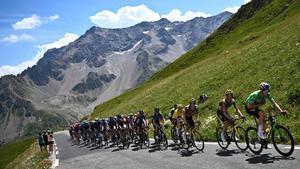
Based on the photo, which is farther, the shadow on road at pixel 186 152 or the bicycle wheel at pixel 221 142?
the shadow on road at pixel 186 152

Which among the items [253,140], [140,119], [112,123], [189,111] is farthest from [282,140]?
[112,123]

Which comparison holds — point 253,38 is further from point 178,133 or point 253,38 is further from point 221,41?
point 178,133

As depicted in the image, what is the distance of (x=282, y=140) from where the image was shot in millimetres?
16797

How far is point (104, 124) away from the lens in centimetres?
4006

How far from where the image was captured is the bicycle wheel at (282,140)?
1653cm

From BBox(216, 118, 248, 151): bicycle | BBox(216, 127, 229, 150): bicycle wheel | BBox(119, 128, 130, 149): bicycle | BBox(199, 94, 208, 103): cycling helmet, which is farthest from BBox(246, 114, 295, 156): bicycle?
BBox(199, 94, 208, 103): cycling helmet

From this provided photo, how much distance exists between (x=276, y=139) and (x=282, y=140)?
32.7 inches

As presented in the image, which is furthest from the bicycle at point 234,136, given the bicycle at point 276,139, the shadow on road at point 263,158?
the shadow on road at point 263,158

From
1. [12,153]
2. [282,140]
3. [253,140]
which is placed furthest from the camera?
[12,153]

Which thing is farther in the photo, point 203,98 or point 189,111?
point 203,98

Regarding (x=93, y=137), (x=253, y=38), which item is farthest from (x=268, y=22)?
(x=93, y=137)

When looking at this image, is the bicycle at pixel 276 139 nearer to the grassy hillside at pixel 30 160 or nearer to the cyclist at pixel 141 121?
the cyclist at pixel 141 121

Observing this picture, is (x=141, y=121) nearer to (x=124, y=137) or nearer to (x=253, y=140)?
(x=124, y=137)

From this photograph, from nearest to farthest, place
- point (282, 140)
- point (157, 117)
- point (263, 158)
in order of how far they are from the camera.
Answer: point (282, 140)
point (263, 158)
point (157, 117)
